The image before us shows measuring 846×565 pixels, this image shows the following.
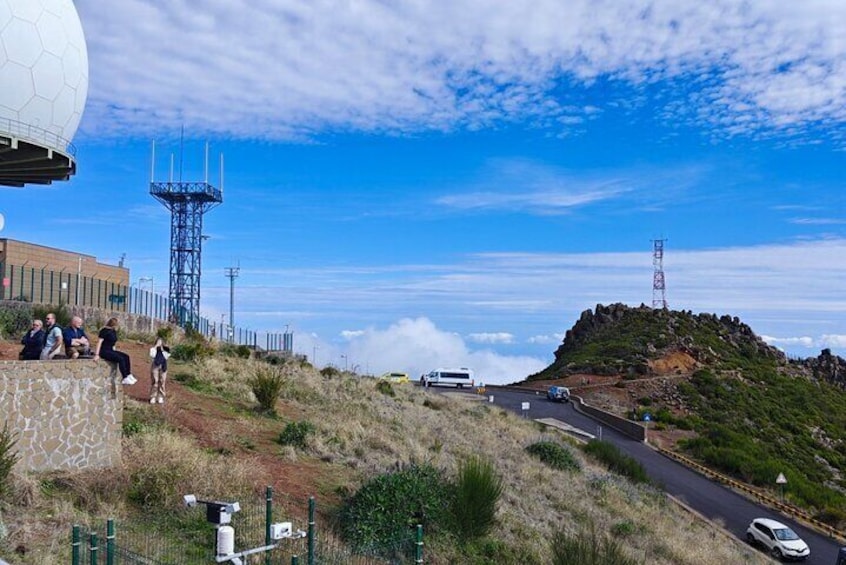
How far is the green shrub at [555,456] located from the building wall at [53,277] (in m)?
20.0

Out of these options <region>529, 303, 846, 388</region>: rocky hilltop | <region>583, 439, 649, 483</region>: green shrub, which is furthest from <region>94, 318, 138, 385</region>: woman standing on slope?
<region>529, 303, 846, 388</region>: rocky hilltop

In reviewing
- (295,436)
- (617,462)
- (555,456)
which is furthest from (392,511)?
(617,462)

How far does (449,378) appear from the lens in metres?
65.6

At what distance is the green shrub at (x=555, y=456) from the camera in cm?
2473

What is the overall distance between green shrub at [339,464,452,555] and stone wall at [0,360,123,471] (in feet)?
13.5

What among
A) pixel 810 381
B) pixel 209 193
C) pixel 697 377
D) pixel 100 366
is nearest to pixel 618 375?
pixel 697 377

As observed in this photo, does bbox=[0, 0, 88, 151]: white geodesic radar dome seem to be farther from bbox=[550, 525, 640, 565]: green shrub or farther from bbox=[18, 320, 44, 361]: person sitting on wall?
bbox=[550, 525, 640, 565]: green shrub

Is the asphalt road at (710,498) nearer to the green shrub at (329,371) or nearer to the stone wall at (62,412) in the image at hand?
the green shrub at (329,371)

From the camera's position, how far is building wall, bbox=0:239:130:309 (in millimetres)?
35250

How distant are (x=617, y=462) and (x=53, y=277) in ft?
89.9

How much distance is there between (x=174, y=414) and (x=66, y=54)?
10869mm

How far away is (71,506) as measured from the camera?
432 inches

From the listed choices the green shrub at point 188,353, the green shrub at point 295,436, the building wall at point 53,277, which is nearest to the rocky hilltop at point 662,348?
the building wall at point 53,277

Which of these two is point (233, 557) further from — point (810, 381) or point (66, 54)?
point (810, 381)
